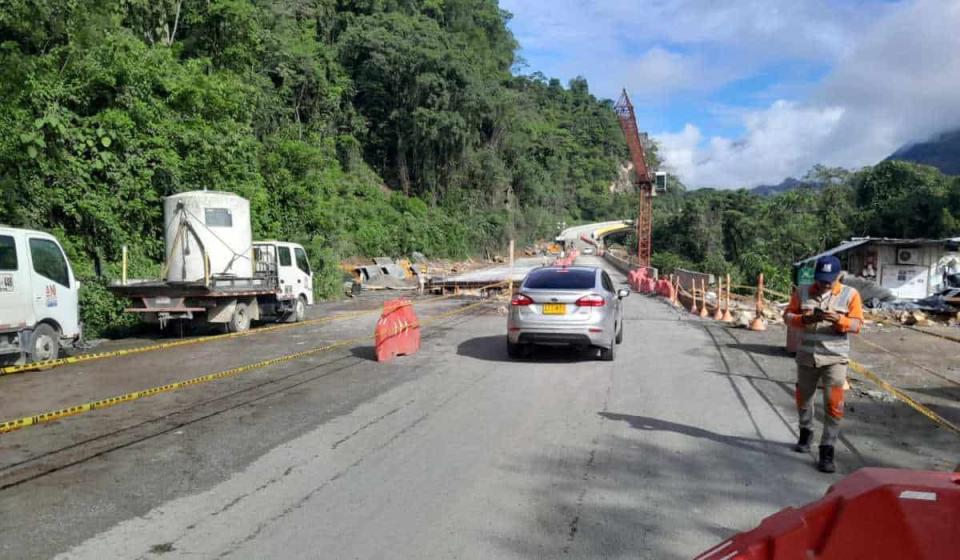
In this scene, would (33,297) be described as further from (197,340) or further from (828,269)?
(828,269)

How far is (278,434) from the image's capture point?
686 cm

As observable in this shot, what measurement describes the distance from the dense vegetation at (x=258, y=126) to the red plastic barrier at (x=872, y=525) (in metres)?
16.0

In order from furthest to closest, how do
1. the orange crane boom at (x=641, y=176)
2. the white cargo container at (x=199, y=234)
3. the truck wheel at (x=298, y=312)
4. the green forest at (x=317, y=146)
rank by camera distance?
the orange crane boom at (x=641, y=176) → the truck wheel at (x=298, y=312) → the green forest at (x=317, y=146) → the white cargo container at (x=199, y=234)

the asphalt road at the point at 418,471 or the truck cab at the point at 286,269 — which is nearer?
the asphalt road at the point at 418,471

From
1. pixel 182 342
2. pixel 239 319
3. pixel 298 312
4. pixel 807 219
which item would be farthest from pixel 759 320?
pixel 807 219

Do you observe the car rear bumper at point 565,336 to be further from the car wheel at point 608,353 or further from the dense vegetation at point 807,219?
the dense vegetation at point 807,219

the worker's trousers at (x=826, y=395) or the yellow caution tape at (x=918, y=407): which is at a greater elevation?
the worker's trousers at (x=826, y=395)

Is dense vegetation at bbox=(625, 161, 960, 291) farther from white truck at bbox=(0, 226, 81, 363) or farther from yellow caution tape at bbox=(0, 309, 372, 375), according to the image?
white truck at bbox=(0, 226, 81, 363)

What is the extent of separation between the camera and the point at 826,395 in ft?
19.4

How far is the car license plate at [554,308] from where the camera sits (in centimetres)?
1089

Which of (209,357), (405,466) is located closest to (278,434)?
(405,466)

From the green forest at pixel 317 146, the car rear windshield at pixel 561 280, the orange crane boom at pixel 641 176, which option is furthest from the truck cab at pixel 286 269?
the orange crane boom at pixel 641 176

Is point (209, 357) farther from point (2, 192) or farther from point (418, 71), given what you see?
point (418, 71)

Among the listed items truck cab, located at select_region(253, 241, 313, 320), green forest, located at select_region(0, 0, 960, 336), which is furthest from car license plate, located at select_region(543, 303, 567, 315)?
green forest, located at select_region(0, 0, 960, 336)
